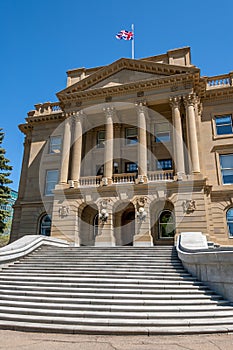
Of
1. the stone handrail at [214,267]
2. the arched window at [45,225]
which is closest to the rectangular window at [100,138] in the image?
the arched window at [45,225]

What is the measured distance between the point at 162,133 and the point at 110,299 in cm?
1860

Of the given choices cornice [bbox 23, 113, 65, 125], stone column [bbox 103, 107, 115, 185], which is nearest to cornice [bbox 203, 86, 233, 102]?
stone column [bbox 103, 107, 115, 185]

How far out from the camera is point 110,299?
8344 mm

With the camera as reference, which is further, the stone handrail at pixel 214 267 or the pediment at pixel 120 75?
the pediment at pixel 120 75

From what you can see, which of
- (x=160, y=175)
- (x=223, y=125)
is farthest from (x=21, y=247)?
(x=223, y=125)

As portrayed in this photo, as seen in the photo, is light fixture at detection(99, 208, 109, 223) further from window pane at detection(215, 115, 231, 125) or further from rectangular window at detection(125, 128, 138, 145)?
window pane at detection(215, 115, 231, 125)

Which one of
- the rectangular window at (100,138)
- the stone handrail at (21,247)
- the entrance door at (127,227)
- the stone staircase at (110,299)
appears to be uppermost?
the rectangular window at (100,138)

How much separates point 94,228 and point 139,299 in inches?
603

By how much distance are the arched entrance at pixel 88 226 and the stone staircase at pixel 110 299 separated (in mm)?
9932

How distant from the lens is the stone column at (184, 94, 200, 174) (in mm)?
19938

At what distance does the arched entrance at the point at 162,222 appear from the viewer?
2062 centimetres

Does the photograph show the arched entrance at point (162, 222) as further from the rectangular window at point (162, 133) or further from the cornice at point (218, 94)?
the cornice at point (218, 94)

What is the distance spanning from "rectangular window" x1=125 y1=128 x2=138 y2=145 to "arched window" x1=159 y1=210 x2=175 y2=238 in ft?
26.0

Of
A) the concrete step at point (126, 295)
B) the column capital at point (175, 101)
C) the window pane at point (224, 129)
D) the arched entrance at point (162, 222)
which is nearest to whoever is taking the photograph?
the concrete step at point (126, 295)
